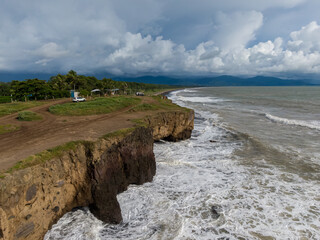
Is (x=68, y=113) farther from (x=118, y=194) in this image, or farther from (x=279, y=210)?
(x=279, y=210)

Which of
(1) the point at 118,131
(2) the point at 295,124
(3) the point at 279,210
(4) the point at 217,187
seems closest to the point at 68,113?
(1) the point at 118,131

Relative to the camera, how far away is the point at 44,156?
10234 mm

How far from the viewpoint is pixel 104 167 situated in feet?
38.8

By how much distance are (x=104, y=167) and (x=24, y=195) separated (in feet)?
14.3

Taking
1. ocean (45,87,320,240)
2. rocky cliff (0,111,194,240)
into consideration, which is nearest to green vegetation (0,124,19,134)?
rocky cliff (0,111,194,240)

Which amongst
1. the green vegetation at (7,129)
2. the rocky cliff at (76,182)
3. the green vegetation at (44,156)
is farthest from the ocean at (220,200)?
the green vegetation at (7,129)

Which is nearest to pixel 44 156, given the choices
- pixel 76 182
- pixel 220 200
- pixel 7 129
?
pixel 76 182

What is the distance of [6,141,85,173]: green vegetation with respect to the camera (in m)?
9.07

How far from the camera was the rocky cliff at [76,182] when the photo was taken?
7957 millimetres

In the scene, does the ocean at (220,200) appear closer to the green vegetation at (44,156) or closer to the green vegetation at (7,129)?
the green vegetation at (44,156)

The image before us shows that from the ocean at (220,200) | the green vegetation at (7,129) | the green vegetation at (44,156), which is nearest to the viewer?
the green vegetation at (44,156)

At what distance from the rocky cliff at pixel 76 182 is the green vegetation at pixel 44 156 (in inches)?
10.1

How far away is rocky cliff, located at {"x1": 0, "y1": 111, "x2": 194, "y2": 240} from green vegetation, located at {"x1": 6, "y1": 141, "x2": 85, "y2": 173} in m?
0.26

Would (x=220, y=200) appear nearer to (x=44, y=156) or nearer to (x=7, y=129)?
(x=44, y=156)
